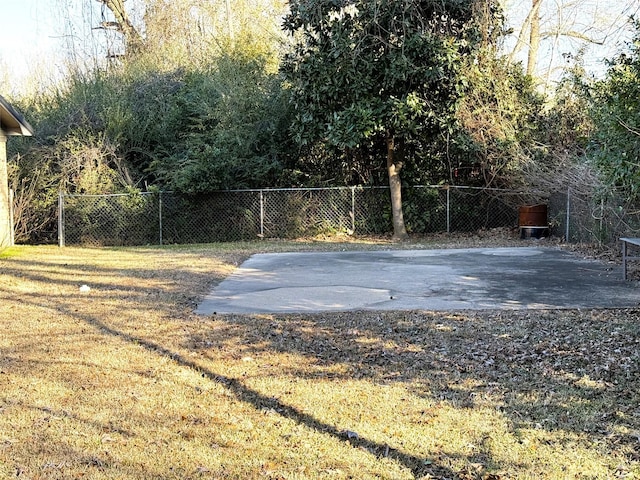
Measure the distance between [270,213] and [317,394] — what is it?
1315 centimetres

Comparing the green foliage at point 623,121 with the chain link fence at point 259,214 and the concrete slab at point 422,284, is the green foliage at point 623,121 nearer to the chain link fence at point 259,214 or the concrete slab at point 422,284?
the concrete slab at point 422,284

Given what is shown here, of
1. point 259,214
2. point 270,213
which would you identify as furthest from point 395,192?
point 259,214

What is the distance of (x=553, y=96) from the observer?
1758 centimetres

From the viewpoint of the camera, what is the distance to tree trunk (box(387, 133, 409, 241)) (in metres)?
16.8

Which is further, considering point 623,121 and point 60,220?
point 60,220

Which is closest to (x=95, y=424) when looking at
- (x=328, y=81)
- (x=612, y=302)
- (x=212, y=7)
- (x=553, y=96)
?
(x=612, y=302)

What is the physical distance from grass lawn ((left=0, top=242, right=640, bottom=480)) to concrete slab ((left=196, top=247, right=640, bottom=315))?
619mm

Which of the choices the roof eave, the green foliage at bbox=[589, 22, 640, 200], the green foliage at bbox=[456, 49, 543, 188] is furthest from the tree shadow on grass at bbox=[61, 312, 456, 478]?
the green foliage at bbox=[456, 49, 543, 188]

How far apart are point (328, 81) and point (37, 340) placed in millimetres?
10761

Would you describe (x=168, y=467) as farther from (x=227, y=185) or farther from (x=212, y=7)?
(x=212, y=7)

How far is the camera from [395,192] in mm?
16984

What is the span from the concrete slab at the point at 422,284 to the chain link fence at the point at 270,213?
4.33 m

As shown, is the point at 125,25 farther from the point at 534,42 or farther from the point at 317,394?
the point at 317,394

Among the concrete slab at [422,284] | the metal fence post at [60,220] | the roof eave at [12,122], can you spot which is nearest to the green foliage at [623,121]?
the concrete slab at [422,284]
